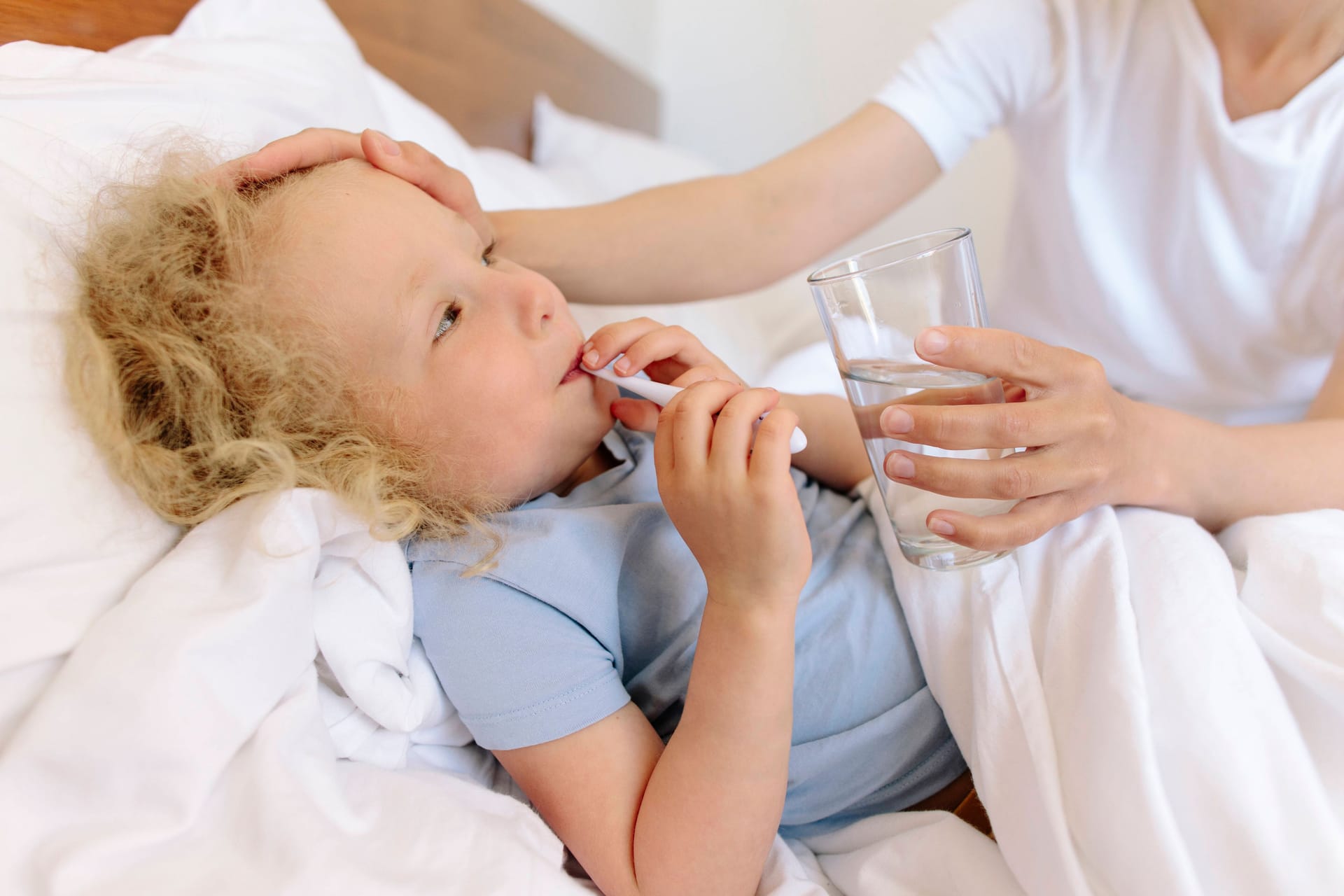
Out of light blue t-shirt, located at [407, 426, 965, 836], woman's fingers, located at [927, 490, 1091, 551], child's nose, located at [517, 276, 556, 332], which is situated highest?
child's nose, located at [517, 276, 556, 332]

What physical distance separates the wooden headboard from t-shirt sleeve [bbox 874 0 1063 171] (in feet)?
2.24

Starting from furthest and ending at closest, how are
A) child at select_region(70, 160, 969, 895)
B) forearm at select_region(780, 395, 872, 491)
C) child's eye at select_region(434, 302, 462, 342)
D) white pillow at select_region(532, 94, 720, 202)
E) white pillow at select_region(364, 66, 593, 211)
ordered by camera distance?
white pillow at select_region(532, 94, 720, 202), white pillow at select_region(364, 66, 593, 211), forearm at select_region(780, 395, 872, 491), child's eye at select_region(434, 302, 462, 342), child at select_region(70, 160, 969, 895)

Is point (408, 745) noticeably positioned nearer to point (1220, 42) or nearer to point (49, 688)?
point (49, 688)

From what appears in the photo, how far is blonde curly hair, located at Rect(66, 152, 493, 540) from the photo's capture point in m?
0.59

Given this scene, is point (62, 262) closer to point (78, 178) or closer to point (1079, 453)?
point (78, 178)

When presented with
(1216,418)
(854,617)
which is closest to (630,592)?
(854,617)

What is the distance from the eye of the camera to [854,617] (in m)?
0.71

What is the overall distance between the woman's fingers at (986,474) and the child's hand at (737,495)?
79mm

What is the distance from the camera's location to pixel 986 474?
0.54 m

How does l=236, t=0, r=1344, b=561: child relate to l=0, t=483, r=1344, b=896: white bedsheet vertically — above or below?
above

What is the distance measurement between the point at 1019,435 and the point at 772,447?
152mm

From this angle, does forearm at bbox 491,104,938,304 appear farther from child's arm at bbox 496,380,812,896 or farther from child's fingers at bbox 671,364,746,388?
child's arm at bbox 496,380,812,896

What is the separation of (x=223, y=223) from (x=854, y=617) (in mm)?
573

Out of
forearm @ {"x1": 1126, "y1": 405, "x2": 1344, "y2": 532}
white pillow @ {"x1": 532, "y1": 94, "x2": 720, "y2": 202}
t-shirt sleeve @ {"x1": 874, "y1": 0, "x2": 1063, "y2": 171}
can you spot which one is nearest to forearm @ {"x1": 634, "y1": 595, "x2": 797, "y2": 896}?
forearm @ {"x1": 1126, "y1": 405, "x2": 1344, "y2": 532}
